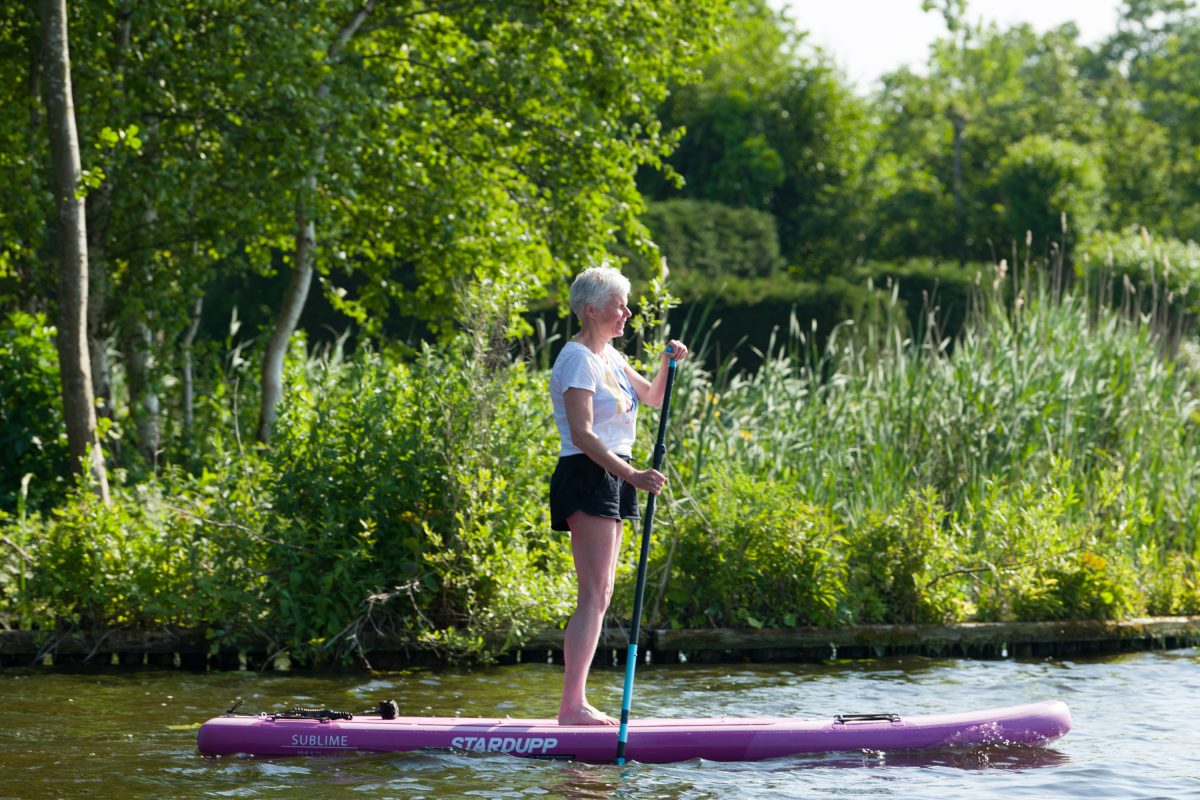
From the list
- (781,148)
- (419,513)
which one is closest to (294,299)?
(419,513)

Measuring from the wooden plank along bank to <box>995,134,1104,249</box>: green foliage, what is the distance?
57.9ft

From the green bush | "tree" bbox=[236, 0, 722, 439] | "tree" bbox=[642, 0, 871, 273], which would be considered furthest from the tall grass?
"tree" bbox=[642, 0, 871, 273]

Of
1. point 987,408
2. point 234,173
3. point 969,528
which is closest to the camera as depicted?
point 969,528

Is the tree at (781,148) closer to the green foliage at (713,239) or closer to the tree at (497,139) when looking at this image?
the green foliage at (713,239)

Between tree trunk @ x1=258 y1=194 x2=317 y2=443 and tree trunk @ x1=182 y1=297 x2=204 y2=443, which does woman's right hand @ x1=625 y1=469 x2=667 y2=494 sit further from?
tree trunk @ x1=258 y1=194 x2=317 y2=443

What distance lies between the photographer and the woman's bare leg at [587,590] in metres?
6.14

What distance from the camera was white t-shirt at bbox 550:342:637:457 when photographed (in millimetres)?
6004

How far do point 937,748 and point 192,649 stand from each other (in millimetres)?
4038

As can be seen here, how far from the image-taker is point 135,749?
6.34 m

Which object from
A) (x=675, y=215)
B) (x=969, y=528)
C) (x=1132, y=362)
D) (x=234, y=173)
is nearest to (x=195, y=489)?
(x=234, y=173)

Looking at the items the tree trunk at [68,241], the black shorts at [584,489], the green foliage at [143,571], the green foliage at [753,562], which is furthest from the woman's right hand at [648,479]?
the tree trunk at [68,241]

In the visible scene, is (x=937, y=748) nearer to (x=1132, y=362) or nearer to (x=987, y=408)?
(x=987, y=408)

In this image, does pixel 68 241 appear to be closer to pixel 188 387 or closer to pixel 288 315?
pixel 288 315

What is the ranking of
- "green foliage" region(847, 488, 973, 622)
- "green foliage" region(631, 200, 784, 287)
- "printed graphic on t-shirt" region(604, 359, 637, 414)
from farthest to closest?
"green foliage" region(631, 200, 784, 287)
"green foliage" region(847, 488, 973, 622)
"printed graphic on t-shirt" region(604, 359, 637, 414)
